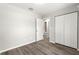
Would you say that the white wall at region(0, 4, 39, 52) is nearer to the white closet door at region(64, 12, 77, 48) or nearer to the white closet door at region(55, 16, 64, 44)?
the white closet door at region(55, 16, 64, 44)

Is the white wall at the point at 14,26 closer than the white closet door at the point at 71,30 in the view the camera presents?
Yes

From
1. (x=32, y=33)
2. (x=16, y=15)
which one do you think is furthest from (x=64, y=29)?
(x=16, y=15)

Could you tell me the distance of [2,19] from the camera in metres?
2.26

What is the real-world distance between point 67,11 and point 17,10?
95.0 inches

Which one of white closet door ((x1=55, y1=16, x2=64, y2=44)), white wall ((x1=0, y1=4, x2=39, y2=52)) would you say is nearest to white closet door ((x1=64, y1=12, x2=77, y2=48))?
white closet door ((x1=55, y1=16, x2=64, y2=44))

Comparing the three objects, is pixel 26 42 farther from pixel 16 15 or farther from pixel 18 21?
pixel 16 15

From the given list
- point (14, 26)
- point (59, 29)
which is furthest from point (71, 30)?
point (14, 26)

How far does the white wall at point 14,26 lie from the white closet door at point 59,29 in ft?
4.85

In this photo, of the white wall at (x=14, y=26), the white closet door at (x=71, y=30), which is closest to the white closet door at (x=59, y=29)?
the white closet door at (x=71, y=30)

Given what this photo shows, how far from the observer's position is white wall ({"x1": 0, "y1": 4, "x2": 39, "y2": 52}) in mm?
2297

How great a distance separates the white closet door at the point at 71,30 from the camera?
2.53 metres

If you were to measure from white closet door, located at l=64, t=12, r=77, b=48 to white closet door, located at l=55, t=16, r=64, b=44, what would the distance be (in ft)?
0.76

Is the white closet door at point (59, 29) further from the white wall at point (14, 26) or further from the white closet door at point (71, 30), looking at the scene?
the white wall at point (14, 26)
